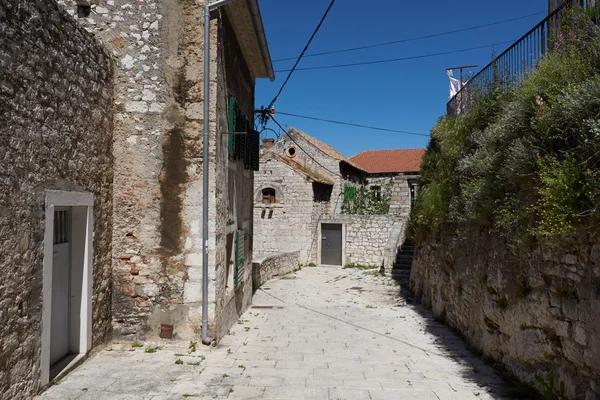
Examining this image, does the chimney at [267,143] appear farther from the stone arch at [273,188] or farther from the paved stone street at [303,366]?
the paved stone street at [303,366]

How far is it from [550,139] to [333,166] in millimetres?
19126

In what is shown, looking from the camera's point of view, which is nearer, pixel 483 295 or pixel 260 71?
pixel 483 295

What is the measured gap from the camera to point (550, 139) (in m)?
4.87

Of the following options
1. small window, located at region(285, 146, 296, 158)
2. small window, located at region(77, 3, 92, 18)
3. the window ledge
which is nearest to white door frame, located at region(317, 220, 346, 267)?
the window ledge

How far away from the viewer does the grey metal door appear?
71.8 feet

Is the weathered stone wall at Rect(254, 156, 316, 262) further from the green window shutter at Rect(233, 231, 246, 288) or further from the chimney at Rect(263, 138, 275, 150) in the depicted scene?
the green window shutter at Rect(233, 231, 246, 288)

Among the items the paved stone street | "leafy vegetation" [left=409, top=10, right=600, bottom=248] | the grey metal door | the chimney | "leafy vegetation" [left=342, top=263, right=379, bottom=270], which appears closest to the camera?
"leafy vegetation" [left=409, top=10, right=600, bottom=248]

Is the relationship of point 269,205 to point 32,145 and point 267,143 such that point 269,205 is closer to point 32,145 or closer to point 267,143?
point 267,143

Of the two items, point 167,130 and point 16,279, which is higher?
point 167,130

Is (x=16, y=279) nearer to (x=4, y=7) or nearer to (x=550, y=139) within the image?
(x=4, y=7)

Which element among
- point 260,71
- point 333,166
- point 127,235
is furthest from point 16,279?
point 333,166

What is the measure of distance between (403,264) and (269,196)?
7382 millimetres

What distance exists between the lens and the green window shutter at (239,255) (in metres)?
8.55

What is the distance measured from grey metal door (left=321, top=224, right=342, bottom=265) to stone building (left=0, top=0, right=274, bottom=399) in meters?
13.4
